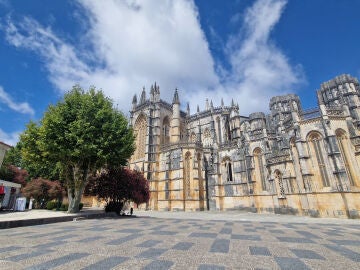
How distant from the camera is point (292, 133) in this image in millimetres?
22766

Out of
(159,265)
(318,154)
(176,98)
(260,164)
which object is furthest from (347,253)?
(176,98)

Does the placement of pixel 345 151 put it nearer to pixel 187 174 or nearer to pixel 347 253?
pixel 347 253

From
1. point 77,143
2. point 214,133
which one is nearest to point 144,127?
point 214,133

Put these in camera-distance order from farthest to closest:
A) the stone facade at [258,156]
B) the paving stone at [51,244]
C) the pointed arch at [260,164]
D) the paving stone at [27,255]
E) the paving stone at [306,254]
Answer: the pointed arch at [260,164] < the stone facade at [258,156] < the paving stone at [51,244] < the paving stone at [306,254] < the paving stone at [27,255]

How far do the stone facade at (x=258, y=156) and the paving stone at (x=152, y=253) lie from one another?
805 inches

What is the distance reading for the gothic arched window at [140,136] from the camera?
1628 inches

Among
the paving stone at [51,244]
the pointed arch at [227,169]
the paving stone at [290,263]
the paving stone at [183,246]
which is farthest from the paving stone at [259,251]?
the pointed arch at [227,169]

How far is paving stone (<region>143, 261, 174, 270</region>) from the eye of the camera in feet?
12.3

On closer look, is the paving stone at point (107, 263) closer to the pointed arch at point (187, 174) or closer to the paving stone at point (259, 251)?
the paving stone at point (259, 251)

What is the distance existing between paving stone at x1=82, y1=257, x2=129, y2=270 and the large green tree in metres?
11.0

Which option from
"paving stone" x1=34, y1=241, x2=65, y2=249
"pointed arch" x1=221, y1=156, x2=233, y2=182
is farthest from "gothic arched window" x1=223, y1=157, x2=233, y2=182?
"paving stone" x1=34, y1=241, x2=65, y2=249

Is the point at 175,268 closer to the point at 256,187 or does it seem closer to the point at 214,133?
the point at 256,187

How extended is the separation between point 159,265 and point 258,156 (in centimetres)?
2660

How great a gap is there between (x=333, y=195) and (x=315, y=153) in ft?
14.5
